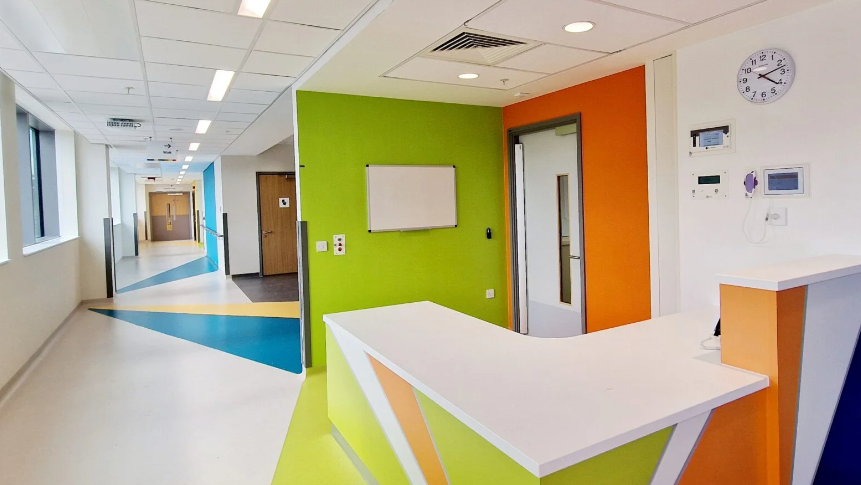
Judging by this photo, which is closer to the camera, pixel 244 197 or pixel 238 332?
pixel 238 332

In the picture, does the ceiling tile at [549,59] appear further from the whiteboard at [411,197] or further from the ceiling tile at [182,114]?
the ceiling tile at [182,114]

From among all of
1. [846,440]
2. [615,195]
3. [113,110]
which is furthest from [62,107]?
[846,440]

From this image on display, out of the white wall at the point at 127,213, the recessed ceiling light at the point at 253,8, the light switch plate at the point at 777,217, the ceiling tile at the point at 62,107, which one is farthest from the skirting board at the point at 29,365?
the white wall at the point at 127,213

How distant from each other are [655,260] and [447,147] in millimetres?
2231

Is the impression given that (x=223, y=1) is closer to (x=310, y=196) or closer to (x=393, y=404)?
(x=310, y=196)

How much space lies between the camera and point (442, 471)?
177 cm

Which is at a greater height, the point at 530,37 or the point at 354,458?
the point at 530,37

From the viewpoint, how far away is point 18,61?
366 cm

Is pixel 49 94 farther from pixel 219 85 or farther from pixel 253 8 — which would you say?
pixel 253 8

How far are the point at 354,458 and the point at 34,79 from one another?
4.08m

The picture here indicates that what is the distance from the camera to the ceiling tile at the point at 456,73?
3539mm

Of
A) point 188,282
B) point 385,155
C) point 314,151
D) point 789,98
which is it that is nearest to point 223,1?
point 314,151

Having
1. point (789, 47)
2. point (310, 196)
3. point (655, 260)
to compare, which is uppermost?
point (789, 47)

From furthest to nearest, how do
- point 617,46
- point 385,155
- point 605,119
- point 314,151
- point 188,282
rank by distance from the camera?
point 188,282
point 385,155
point 314,151
point 605,119
point 617,46
